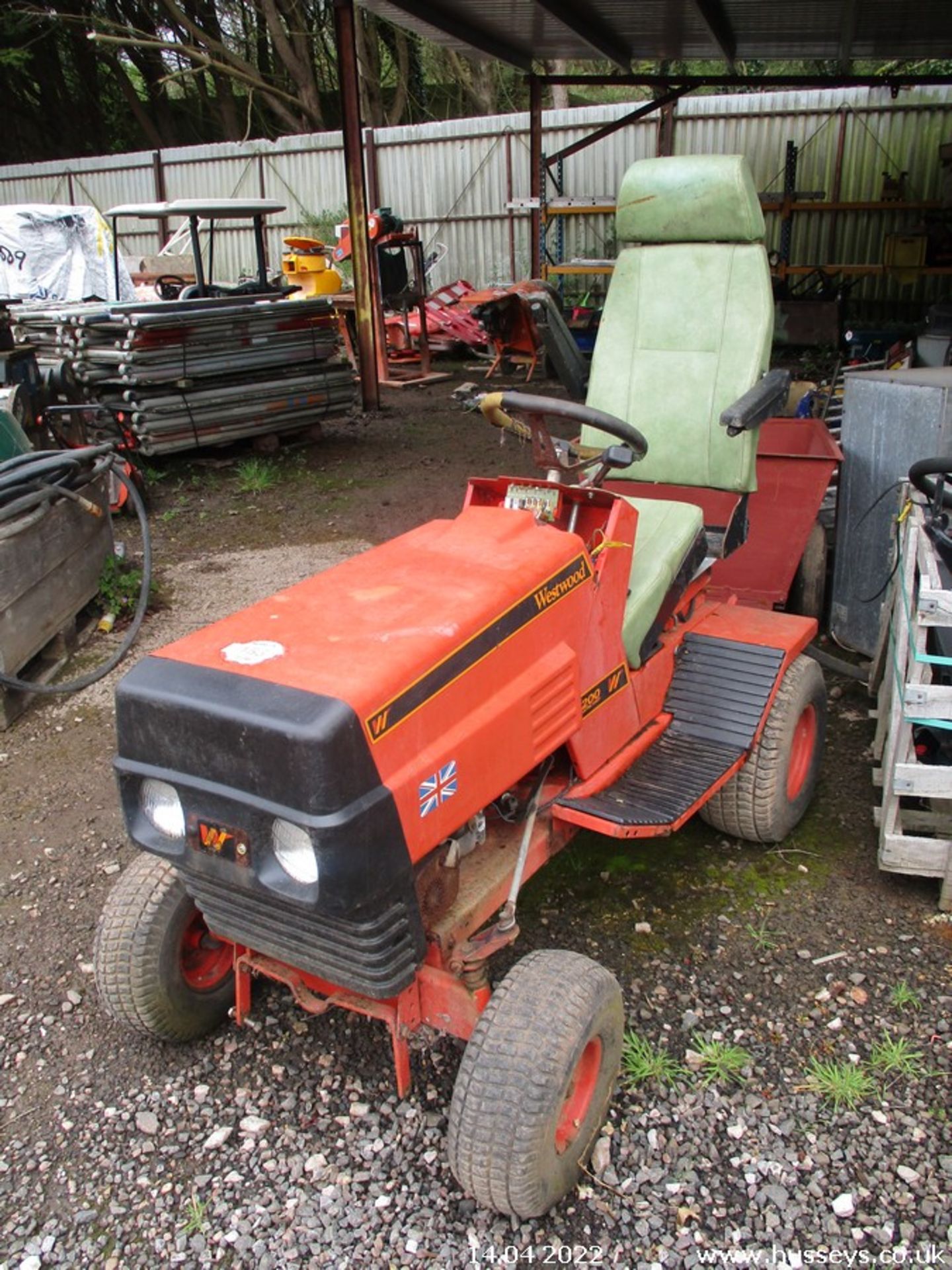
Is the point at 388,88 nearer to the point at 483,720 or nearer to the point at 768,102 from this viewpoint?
the point at 768,102

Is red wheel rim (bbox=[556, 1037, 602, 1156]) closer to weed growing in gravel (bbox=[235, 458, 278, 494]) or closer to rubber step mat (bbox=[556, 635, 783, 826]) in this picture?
rubber step mat (bbox=[556, 635, 783, 826])

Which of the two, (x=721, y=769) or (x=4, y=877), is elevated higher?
(x=721, y=769)

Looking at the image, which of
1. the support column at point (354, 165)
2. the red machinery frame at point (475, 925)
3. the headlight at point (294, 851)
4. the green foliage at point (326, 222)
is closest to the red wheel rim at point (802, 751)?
the red machinery frame at point (475, 925)

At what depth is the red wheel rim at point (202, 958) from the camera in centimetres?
255

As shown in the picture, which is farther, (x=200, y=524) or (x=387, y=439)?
(x=387, y=439)

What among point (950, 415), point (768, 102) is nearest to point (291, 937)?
point (950, 415)

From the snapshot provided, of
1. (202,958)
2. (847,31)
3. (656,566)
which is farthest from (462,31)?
(202,958)

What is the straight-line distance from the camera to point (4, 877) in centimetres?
334

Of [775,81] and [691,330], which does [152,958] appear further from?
[775,81]

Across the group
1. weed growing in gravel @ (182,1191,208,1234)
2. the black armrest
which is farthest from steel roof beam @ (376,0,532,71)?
weed growing in gravel @ (182,1191,208,1234)

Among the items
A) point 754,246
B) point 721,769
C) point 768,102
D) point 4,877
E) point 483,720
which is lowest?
Answer: point 4,877

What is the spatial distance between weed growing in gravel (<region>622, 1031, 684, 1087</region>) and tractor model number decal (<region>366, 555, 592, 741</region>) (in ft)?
3.27

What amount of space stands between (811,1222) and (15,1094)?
181 cm

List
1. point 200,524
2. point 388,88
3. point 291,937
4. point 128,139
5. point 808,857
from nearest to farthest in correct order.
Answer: point 291,937
point 808,857
point 200,524
point 388,88
point 128,139
